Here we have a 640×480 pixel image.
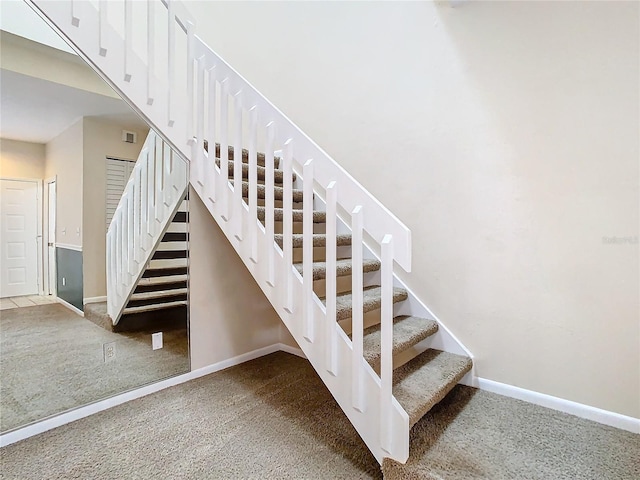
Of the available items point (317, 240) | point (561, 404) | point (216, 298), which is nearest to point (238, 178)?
point (317, 240)

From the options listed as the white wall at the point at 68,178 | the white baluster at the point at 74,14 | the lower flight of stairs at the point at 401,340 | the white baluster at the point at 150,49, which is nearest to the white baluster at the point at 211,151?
the lower flight of stairs at the point at 401,340

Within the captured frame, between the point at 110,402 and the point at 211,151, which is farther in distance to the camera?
the point at 211,151

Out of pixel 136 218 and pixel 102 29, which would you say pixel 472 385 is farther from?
pixel 102 29

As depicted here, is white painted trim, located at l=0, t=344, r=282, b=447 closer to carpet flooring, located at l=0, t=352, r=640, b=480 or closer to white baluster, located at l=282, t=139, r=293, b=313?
carpet flooring, located at l=0, t=352, r=640, b=480

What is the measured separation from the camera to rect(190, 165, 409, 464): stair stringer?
4.58 ft

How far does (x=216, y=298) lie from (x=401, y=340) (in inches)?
53.6

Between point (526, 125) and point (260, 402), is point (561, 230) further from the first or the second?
point (260, 402)

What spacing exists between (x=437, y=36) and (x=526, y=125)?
83cm

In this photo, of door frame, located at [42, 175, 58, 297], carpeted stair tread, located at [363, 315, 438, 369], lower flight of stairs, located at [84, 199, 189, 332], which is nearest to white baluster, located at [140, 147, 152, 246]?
lower flight of stairs, located at [84, 199, 189, 332]

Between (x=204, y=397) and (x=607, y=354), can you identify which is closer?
(x=607, y=354)

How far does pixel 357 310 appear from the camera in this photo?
148 centimetres

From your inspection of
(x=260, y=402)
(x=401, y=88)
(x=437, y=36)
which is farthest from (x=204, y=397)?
(x=437, y=36)

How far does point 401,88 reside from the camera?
241 cm

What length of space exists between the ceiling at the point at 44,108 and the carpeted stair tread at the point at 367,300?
166 cm
